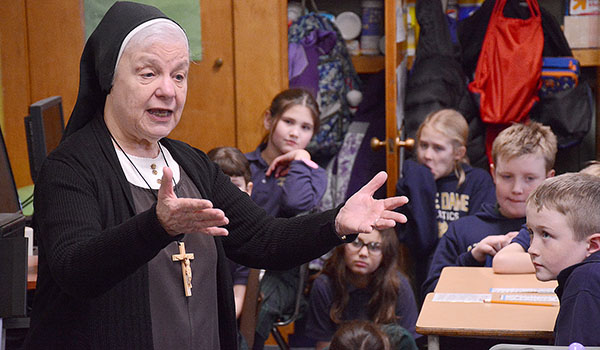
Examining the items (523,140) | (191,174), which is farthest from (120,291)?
(523,140)

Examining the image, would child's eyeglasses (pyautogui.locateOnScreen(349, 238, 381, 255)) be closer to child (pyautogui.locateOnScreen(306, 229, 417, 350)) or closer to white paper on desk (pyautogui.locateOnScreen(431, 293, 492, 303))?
child (pyautogui.locateOnScreen(306, 229, 417, 350))

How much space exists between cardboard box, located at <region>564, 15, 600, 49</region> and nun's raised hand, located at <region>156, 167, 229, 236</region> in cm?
357

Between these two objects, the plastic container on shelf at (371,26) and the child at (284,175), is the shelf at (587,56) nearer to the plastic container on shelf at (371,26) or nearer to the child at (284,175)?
the plastic container on shelf at (371,26)

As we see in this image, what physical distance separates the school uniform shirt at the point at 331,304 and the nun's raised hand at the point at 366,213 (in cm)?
169

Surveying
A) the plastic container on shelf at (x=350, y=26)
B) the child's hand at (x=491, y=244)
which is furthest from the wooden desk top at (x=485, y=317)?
the plastic container on shelf at (x=350, y=26)

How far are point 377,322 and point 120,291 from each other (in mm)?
1803

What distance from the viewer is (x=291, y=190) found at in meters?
3.50

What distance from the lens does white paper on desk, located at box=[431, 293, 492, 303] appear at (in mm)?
2381

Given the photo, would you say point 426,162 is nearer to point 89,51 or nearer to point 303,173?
point 303,173

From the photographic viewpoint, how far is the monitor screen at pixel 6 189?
2.35m

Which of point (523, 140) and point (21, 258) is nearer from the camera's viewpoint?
point (21, 258)

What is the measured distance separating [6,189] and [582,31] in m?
3.30

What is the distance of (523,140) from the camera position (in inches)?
123

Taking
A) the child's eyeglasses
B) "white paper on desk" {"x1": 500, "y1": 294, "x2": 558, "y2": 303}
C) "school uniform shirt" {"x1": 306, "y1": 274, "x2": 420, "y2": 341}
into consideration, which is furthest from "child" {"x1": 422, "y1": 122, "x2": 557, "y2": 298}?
"white paper on desk" {"x1": 500, "y1": 294, "x2": 558, "y2": 303}
